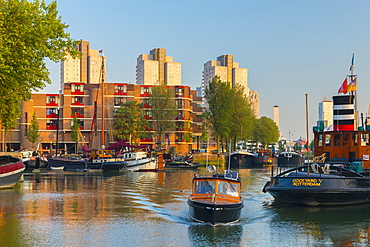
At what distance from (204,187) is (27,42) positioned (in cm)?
1559

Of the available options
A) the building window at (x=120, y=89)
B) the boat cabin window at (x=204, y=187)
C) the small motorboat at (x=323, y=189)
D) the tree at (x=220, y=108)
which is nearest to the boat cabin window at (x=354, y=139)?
the small motorboat at (x=323, y=189)

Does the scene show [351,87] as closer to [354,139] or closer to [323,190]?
[354,139]

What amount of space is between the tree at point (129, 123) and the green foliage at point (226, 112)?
48.9 feet

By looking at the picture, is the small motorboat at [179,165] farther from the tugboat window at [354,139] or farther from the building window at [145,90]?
the tugboat window at [354,139]

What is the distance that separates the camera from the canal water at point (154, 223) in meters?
21.3

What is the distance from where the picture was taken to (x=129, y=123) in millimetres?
103188

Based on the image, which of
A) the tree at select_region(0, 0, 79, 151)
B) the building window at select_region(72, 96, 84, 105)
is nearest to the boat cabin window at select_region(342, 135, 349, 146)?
the tree at select_region(0, 0, 79, 151)

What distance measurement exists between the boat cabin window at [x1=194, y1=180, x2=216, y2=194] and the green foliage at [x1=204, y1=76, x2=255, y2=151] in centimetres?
7045

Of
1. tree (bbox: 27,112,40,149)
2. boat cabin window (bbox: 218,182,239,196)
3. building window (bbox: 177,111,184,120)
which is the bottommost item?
boat cabin window (bbox: 218,182,239,196)

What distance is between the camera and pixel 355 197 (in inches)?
1232

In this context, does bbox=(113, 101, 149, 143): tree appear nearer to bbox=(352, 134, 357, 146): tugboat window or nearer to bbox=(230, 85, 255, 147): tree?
bbox=(230, 85, 255, 147): tree

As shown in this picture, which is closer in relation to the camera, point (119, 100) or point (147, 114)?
point (119, 100)

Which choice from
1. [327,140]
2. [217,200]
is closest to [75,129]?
[327,140]

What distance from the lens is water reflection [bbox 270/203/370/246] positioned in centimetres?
2228
